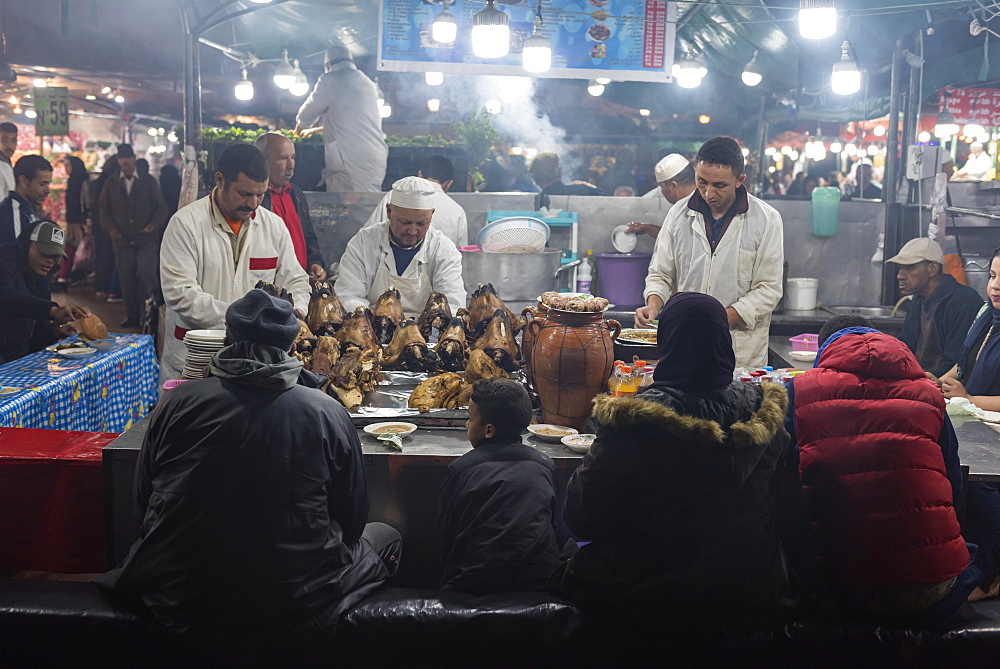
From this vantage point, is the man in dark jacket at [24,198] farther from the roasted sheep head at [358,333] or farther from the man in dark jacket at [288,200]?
the roasted sheep head at [358,333]

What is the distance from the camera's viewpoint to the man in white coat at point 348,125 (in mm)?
7621

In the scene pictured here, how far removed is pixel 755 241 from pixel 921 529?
264cm

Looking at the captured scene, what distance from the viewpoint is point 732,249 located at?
488 centimetres

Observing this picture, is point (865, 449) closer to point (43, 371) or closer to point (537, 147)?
point (43, 371)

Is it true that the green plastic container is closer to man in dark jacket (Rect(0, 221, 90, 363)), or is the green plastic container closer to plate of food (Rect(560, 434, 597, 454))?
plate of food (Rect(560, 434, 597, 454))

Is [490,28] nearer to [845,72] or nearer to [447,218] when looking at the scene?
[447,218]

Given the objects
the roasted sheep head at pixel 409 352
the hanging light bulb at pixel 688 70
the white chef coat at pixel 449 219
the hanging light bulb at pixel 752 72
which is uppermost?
the hanging light bulb at pixel 752 72

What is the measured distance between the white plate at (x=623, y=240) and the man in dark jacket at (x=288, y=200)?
2.49 metres

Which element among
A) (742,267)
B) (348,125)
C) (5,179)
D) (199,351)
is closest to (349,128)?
(348,125)

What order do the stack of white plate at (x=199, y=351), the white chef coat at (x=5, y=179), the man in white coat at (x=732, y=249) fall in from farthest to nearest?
the white chef coat at (x=5, y=179), the man in white coat at (x=732, y=249), the stack of white plate at (x=199, y=351)

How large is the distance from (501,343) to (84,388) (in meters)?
2.27

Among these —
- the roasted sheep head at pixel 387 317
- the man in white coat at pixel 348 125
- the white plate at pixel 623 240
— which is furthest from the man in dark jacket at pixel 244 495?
the man in white coat at pixel 348 125

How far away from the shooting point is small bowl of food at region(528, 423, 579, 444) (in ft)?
10.4

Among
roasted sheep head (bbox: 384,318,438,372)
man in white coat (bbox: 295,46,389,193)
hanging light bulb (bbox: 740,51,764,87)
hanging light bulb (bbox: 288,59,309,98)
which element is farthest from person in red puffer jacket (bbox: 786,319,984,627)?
hanging light bulb (bbox: 288,59,309,98)
